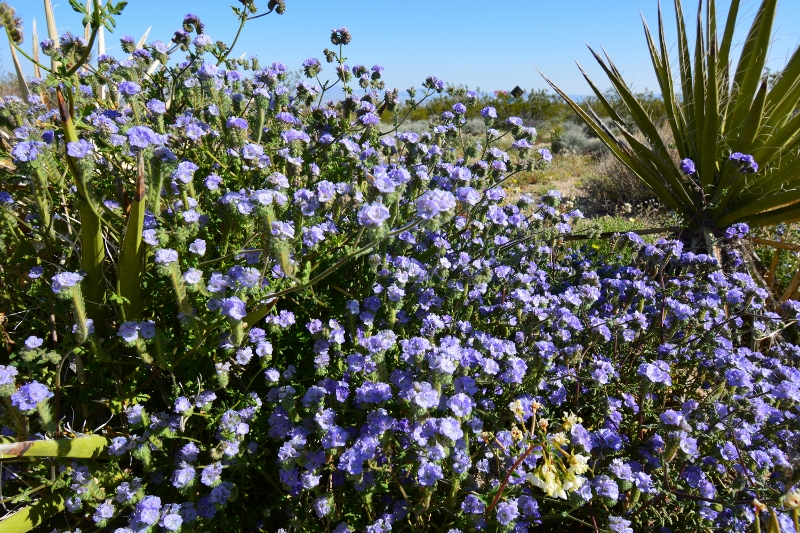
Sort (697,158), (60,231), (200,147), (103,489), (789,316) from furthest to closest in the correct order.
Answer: (697,158), (789,316), (200,147), (60,231), (103,489)

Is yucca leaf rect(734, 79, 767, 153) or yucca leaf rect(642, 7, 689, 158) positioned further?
yucca leaf rect(642, 7, 689, 158)

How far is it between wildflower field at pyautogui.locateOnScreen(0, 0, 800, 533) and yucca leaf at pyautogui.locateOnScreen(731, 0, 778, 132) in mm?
1084

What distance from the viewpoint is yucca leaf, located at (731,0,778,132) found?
11.0ft

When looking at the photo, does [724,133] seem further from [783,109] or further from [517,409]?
[517,409]

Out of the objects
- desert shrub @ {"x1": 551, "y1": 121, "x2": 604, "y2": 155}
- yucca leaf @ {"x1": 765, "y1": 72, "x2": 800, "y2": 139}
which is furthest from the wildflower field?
desert shrub @ {"x1": 551, "y1": 121, "x2": 604, "y2": 155}

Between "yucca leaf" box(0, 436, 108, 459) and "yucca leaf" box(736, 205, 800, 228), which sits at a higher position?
"yucca leaf" box(736, 205, 800, 228)

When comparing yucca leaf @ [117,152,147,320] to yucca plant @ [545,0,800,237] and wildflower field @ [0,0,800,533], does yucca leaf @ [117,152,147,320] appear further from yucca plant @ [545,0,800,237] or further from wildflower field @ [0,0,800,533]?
yucca plant @ [545,0,800,237]

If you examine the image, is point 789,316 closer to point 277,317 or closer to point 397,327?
point 397,327

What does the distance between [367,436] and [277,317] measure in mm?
585

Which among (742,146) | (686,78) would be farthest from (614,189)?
(742,146)

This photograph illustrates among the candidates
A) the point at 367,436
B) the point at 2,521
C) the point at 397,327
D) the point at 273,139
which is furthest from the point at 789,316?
the point at 2,521

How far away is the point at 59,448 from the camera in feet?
5.04

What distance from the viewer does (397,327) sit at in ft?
6.93

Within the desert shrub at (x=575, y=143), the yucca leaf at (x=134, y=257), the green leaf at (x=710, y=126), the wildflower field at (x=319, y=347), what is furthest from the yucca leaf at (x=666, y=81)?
the desert shrub at (x=575, y=143)
